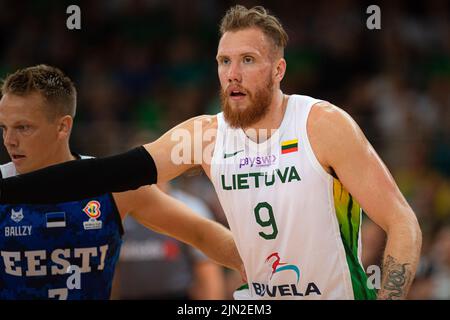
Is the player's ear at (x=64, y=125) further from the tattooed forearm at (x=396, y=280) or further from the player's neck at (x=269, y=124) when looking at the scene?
the tattooed forearm at (x=396, y=280)

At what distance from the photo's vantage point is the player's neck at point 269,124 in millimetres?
5090

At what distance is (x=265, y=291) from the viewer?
5.03 meters

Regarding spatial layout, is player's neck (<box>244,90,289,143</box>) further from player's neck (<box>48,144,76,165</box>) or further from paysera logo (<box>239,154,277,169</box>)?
player's neck (<box>48,144,76,165</box>)

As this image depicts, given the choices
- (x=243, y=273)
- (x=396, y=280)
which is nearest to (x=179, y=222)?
(x=243, y=273)

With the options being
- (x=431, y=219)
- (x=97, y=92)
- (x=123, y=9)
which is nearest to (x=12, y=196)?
(x=431, y=219)

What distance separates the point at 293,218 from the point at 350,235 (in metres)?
0.36

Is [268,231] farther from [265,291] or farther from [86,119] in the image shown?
[86,119]

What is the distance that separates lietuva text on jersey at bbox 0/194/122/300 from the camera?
17.6 feet

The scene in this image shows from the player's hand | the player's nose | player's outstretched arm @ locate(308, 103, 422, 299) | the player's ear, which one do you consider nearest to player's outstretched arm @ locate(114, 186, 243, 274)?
the player's hand

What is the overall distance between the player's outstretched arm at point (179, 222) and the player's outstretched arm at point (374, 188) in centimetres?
119

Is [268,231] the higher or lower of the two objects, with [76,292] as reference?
higher

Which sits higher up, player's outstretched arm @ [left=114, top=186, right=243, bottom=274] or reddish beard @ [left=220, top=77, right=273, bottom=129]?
reddish beard @ [left=220, top=77, right=273, bottom=129]

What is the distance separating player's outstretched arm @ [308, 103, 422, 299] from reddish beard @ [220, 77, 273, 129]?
0.31 meters
